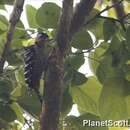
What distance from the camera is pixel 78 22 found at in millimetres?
530

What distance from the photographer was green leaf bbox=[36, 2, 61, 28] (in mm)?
619

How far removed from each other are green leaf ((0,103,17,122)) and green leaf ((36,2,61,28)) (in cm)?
17

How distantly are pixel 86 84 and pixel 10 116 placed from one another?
16 cm

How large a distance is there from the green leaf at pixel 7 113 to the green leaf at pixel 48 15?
17 cm

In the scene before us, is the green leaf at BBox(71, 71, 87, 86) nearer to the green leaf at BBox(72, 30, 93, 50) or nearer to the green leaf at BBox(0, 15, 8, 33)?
the green leaf at BBox(72, 30, 93, 50)

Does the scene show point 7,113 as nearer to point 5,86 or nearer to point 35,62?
point 5,86

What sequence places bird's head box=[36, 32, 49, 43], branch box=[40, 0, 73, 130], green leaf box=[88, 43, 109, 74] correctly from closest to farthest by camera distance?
branch box=[40, 0, 73, 130] < bird's head box=[36, 32, 49, 43] < green leaf box=[88, 43, 109, 74]

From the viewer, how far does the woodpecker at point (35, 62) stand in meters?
0.53

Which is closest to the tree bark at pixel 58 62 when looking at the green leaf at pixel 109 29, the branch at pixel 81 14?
the branch at pixel 81 14

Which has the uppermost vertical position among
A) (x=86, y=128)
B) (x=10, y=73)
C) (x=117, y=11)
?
(x=117, y=11)

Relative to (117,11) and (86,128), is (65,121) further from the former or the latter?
(117,11)

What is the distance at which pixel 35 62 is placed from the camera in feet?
1.75

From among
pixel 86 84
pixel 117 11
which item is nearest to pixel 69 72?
pixel 86 84

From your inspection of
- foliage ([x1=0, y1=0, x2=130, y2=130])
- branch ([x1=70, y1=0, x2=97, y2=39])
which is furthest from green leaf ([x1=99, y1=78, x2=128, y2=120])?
branch ([x1=70, y1=0, x2=97, y2=39])
